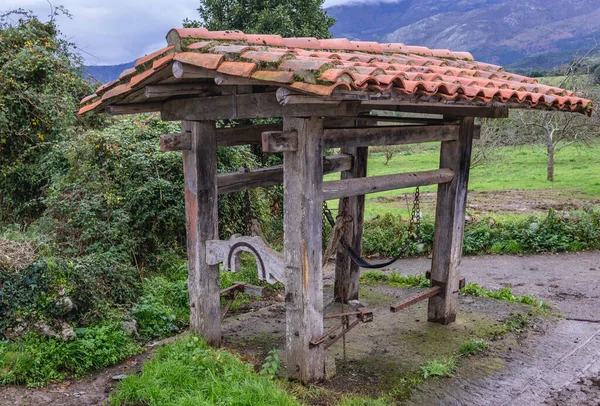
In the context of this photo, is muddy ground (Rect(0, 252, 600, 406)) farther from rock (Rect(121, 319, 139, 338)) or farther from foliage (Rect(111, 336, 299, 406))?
→ rock (Rect(121, 319, 139, 338))

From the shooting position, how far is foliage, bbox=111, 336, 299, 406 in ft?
12.0

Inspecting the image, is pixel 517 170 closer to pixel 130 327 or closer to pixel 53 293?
pixel 130 327

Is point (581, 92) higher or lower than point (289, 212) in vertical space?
higher

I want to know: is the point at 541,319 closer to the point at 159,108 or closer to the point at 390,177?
the point at 390,177

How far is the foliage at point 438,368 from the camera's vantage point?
173 inches

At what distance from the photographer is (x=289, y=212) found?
3.92 meters

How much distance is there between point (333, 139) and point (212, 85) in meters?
1.17

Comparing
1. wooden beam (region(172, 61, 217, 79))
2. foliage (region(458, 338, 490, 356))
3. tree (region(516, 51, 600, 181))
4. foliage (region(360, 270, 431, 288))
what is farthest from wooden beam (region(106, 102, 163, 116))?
tree (region(516, 51, 600, 181))

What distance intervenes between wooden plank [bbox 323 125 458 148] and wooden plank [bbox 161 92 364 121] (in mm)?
272

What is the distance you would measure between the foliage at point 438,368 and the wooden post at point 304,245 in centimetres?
101

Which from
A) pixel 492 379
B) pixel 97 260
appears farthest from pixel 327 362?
pixel 97 260

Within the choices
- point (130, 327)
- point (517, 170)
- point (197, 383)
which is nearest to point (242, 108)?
point (197, 383)

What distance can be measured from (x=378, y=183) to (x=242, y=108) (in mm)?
1504

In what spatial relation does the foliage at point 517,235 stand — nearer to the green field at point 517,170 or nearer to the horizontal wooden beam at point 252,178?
the green field at point 517,170
